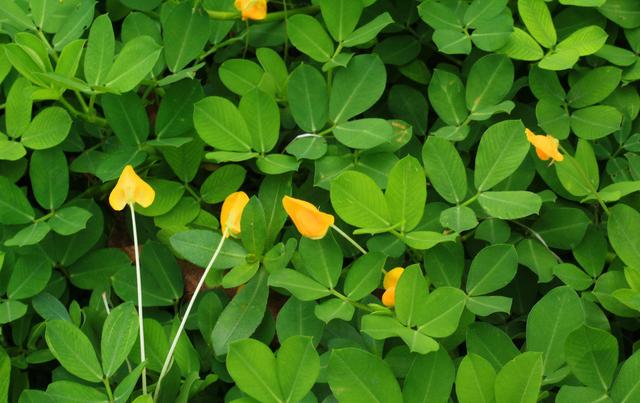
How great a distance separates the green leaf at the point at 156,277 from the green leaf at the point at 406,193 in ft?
1.27

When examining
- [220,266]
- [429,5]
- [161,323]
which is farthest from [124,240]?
[429,5]

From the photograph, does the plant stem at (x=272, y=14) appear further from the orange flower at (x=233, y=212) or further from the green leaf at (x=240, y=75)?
the orange flower at (x=233, y=212)

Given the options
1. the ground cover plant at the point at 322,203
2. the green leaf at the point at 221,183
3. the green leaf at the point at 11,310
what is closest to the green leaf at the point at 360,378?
the ground cover plant at the point at 322,203

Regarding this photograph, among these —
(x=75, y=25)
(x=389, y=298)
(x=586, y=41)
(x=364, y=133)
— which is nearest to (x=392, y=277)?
(x=389, y=298)

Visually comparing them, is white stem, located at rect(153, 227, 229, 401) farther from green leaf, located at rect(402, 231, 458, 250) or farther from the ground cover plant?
green leaf, located at rect(402, 231, 458, 250)

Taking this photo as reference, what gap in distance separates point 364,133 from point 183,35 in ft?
1.19

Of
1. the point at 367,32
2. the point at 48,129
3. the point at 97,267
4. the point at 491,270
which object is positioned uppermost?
the point at 367,32

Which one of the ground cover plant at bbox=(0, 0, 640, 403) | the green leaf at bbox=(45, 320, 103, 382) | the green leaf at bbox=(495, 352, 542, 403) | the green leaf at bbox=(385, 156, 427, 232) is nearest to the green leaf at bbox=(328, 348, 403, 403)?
the ground cover plant at bbox=(0, 0, 640, 403)

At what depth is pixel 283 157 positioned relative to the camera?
1335 millimetres

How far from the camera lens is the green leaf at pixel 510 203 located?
1203 millimetres

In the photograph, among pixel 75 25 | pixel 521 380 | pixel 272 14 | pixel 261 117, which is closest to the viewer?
pixel 521 380

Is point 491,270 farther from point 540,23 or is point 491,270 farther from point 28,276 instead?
point 28,276

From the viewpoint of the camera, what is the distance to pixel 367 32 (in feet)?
4.55

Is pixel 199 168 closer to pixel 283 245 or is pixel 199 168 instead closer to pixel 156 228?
pixel 156 228
